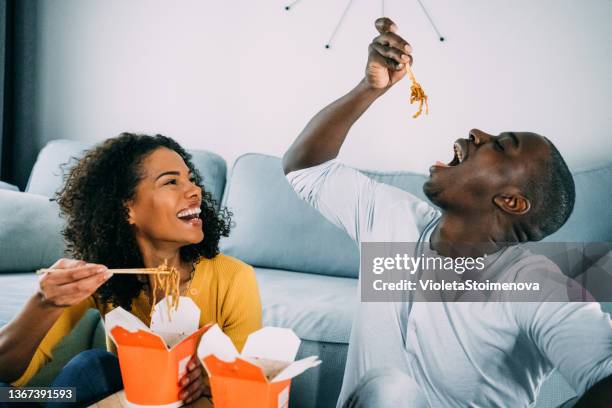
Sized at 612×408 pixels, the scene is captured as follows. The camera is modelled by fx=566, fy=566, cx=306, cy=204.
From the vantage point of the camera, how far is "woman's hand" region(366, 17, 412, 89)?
0.91m

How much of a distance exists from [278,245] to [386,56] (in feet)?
Answer: 2.98

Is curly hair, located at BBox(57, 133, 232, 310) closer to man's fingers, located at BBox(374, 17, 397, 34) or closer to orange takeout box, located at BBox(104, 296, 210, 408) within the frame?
orange takeout box, located at BBox(104, 296, 210, 408)

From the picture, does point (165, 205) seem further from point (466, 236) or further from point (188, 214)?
point (466, 236)

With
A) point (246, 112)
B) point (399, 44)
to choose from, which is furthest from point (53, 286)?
point (246, 112)

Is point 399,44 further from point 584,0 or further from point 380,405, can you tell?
point 584,0

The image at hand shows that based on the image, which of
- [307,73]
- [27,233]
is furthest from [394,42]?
[27,233]

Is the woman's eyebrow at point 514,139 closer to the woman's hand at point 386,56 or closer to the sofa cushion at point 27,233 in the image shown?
the woman's hand at point 386,56

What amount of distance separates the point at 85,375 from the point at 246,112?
4.22ft

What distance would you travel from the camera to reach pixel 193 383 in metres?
0.83

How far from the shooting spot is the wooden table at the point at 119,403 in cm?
83

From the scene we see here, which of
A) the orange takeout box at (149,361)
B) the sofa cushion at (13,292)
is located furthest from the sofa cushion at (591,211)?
the sofa cushion at (13,292)

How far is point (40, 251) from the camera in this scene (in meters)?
1.71

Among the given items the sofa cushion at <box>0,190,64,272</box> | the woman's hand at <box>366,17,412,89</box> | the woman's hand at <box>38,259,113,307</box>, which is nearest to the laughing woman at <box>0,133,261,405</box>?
the woman's hand at <box>38,259,113,307</box>

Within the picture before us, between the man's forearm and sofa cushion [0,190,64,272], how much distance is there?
1.01m
